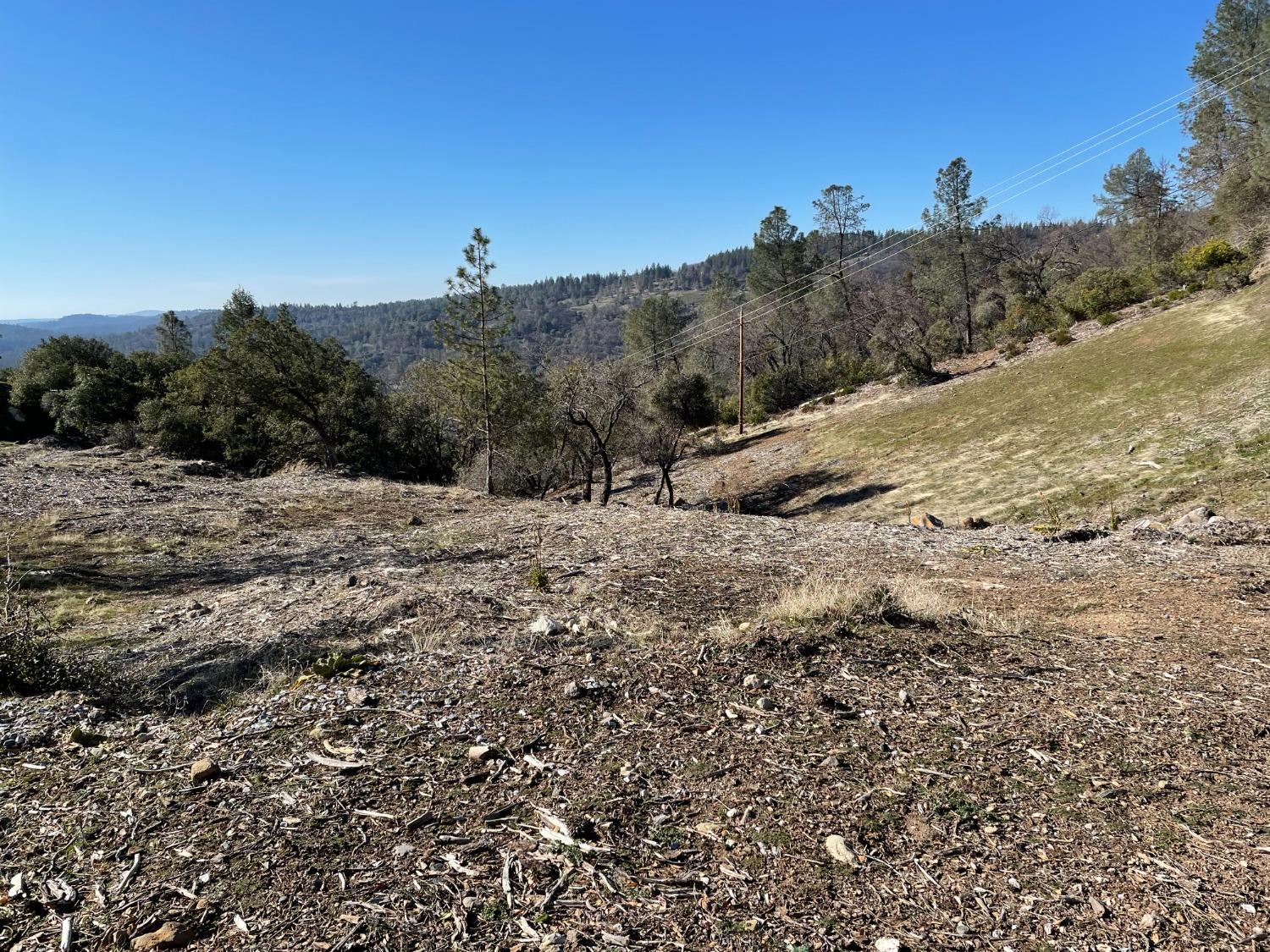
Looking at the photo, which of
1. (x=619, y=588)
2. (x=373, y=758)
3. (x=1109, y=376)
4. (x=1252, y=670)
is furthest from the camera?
(x=1109, y=376)

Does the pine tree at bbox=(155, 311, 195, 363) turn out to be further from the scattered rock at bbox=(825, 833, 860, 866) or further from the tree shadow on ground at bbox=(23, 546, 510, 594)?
the scattered rock at bbox=(825, 833, 860, 866)

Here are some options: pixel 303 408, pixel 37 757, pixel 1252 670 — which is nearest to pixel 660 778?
pixel 37 757

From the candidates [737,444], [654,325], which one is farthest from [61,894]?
[654,325]

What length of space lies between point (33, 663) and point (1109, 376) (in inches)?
1094

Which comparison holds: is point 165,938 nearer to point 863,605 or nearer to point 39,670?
point 39,670

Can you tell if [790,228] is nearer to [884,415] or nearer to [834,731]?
[884,415]

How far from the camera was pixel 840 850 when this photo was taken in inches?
104

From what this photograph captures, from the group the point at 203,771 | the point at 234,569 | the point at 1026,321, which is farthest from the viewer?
the point at 1026,321

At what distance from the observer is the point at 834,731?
12.0ft

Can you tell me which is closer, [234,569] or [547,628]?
[547,628]

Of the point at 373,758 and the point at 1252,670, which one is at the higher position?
the point at 373,758

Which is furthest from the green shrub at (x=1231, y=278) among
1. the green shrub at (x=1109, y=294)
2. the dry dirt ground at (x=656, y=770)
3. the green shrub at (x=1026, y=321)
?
the dry dirt ground at (x=656, y=770)

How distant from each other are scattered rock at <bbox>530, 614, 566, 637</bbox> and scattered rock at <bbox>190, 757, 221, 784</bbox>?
94.4 inches

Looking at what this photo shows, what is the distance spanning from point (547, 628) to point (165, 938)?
10.6 ft
